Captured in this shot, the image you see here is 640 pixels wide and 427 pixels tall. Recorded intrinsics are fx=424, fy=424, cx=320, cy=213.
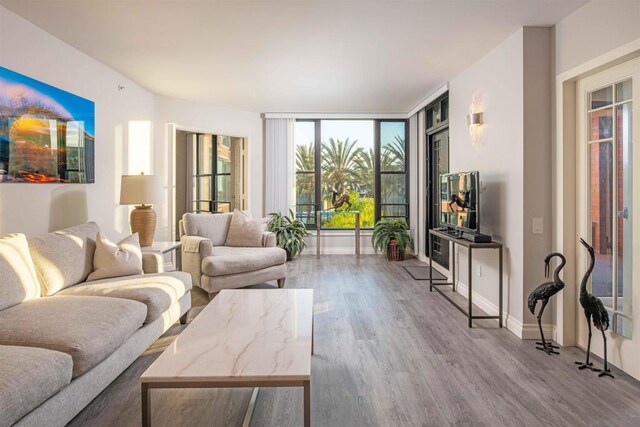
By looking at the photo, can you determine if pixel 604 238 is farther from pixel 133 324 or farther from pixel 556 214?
pixel 133 324

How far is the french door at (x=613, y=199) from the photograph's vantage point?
2619 millimetres

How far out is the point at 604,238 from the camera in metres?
2.89

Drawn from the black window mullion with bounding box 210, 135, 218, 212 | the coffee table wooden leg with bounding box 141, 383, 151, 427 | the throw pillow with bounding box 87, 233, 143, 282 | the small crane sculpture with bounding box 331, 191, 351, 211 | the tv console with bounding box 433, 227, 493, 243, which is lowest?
the coffee table wooden leg with bounding box 141, 383, 151, 427

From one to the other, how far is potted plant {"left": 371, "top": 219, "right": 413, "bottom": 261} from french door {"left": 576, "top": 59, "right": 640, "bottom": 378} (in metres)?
3.74

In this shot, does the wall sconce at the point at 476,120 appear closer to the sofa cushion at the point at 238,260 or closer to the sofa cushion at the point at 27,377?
the sofa cushion at the point at 238,260

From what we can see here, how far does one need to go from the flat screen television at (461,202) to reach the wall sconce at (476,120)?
0.45m

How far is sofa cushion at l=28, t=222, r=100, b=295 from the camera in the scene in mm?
2850

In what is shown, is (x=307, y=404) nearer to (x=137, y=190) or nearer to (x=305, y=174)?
(x=137, y=190)

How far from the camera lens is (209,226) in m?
5.16

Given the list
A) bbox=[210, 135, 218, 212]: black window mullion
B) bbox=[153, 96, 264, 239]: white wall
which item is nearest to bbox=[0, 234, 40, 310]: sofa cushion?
bbox=[153, 96, 264, 239]: white wall

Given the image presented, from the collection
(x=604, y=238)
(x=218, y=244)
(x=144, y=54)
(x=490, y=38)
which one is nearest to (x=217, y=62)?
(x=144, y=54)

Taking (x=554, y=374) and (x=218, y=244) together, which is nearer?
(x=554, y=374)

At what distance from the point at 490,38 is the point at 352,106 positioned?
313cm

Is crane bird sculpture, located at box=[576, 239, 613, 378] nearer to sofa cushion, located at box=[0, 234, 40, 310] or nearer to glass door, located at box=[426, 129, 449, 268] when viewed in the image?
glass door, located at box=[426, 129, 449, 268]
